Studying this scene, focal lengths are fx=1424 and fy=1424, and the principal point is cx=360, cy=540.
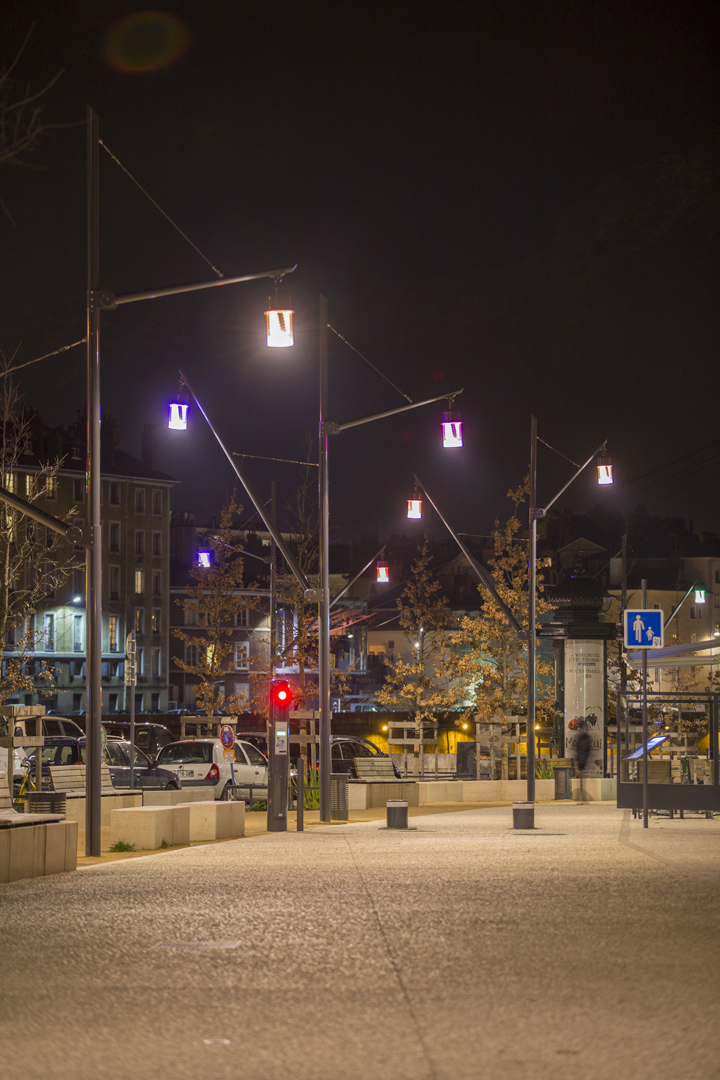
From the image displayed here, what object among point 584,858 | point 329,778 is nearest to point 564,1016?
point 584,858

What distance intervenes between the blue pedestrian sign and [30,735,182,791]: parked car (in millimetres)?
13221

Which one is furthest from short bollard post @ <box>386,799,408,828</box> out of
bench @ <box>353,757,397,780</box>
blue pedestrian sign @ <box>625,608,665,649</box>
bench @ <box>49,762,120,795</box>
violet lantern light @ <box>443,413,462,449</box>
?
bench @ <box>353,757,397,780</box>

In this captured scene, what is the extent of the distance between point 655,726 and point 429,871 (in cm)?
4474

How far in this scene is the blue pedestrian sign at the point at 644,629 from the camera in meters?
21.6

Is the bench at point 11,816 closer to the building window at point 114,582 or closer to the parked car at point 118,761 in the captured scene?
the parked car at point 118,761

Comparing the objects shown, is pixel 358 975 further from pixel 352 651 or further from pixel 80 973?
pixel 352 651

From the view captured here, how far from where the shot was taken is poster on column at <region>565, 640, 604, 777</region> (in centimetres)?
3984

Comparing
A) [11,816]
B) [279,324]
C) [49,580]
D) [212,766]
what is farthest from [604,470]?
[49,580]

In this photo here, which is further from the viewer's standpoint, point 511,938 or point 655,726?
point 655,726

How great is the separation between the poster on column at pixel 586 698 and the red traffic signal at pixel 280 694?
1907 centimetres

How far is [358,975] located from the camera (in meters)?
8.09

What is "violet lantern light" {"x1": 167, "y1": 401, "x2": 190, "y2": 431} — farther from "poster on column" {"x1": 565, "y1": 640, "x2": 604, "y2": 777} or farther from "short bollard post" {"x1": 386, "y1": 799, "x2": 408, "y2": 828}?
"poster on column" {"x1": 565, "y1": 640, "x2": 604, "y2": 777}

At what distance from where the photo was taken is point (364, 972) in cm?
819

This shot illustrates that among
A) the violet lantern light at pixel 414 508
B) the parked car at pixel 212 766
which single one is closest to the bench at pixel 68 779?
the parked car at pixel 212 766
